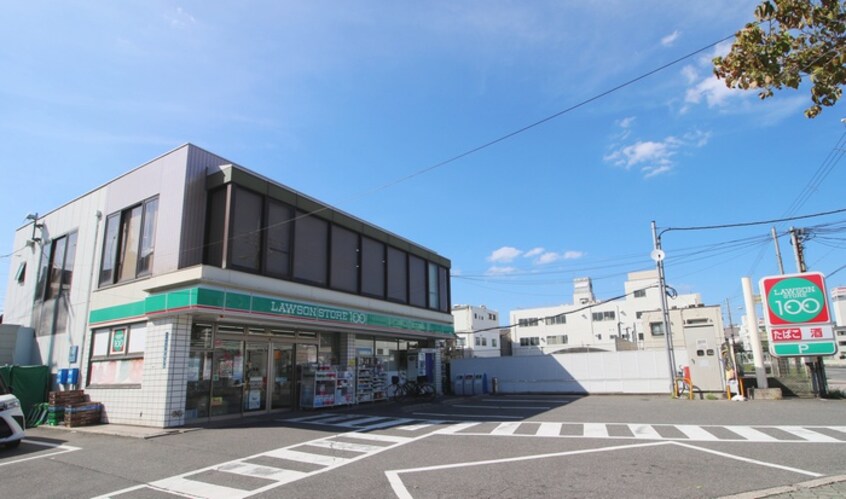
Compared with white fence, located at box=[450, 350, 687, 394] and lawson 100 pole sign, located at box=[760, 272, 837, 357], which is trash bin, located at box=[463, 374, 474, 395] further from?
lawson 100 pole sign, located at box=[760, 272, 837, 357]

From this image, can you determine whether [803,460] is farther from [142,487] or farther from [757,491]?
[142,487]

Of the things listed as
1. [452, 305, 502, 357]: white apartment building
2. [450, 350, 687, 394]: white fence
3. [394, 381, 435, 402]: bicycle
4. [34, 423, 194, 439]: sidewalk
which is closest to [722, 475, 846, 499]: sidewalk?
[34, 423, 194, 439]: sidewalk

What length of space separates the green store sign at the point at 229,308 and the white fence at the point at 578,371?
10264mm

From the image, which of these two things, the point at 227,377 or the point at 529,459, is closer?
the point at 529,459

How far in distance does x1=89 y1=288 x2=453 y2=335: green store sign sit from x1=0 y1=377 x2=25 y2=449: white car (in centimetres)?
363

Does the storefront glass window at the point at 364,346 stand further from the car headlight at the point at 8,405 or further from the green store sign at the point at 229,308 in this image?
the car headlight at the point at 8,405

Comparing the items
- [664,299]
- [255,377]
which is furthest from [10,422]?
[664,299]

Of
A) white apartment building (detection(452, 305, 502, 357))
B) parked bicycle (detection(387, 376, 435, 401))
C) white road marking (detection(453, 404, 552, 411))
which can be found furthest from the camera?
white apartment building (detection(452, 305, 502, 357))

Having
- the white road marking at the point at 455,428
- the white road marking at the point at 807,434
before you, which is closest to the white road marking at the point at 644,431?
the white road marking at the point at 807,434

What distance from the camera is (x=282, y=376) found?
1695cm

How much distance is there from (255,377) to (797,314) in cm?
1971

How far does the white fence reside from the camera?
23453 millimetres

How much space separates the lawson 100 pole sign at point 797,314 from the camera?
17694 mm

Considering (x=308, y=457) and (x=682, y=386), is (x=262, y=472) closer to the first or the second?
(x=308, y=457)
